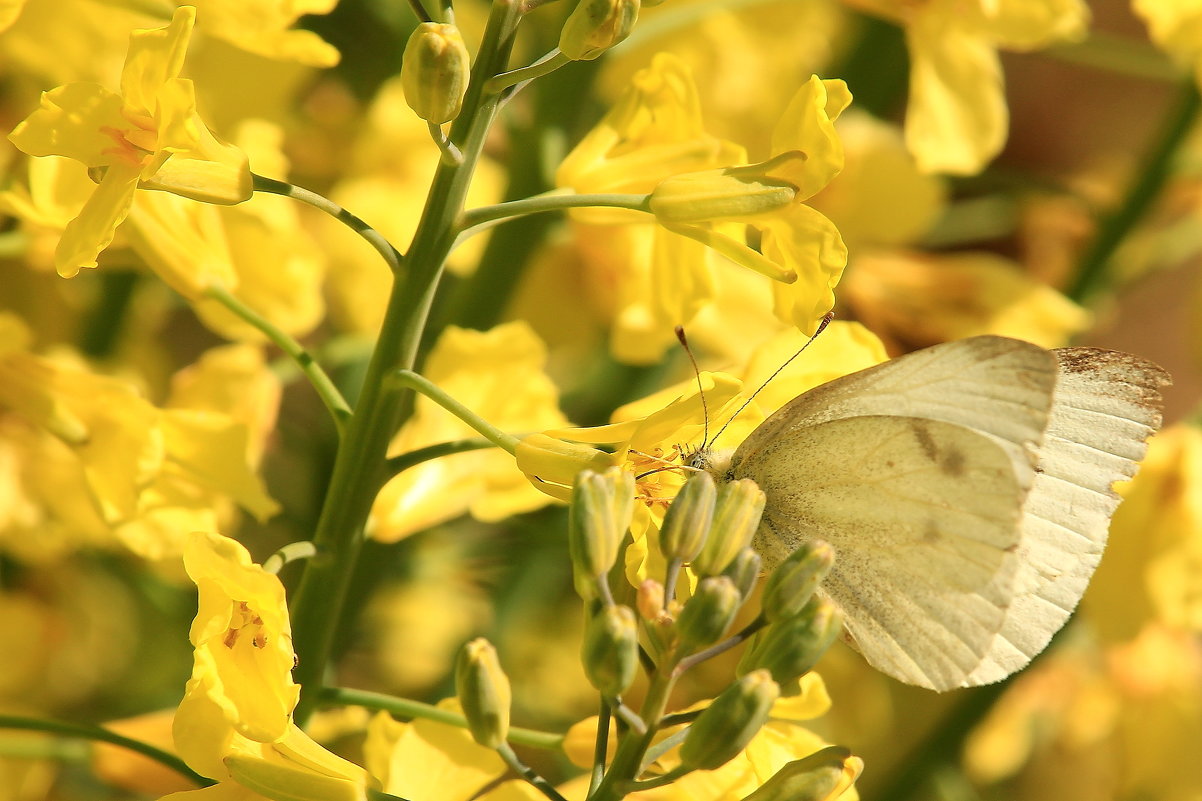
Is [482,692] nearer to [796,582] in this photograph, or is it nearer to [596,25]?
[796,582]

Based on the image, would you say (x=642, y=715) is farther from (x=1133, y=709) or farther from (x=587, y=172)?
(x=1133, y=709)

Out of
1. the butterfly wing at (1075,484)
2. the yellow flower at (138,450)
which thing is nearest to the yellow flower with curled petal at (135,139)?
the yellow flower at (138,450)

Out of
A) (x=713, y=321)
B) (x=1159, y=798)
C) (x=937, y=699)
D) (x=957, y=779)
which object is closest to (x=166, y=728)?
(x=713, y=321)

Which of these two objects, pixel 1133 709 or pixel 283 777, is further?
pixel 1133 709

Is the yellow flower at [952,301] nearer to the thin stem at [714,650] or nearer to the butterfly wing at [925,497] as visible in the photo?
the butterfly wing at [925,497]

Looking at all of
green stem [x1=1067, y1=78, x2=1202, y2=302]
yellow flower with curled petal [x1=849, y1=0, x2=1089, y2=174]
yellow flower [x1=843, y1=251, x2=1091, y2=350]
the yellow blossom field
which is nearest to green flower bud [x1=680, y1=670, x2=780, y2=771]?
the yellow blossom field

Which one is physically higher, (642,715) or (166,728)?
(642,715)
